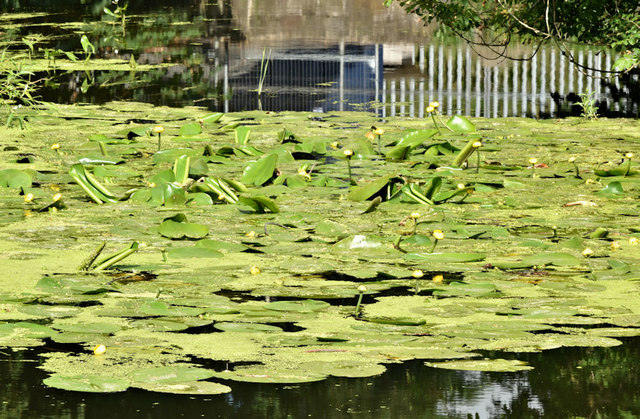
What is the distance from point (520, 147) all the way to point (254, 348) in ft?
12.5

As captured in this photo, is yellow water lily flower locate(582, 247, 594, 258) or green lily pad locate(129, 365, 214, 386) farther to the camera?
yellow water lily flower locate(582, 247, 594, 258)

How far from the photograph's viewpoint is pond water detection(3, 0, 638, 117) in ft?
29.0

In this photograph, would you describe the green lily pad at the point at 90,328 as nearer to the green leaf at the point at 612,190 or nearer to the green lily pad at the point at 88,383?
the green lily pad at the point at 88,383

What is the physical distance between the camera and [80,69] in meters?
10.6

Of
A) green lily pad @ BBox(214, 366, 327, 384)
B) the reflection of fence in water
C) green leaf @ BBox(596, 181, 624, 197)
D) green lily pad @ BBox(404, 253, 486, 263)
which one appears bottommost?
green lily pad @ BBox(214, 366, 327, 384)

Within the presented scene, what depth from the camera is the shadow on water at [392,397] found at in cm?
289

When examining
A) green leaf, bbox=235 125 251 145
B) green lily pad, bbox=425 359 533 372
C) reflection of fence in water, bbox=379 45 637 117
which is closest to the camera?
green lily pad, bbox=425 359 533 372

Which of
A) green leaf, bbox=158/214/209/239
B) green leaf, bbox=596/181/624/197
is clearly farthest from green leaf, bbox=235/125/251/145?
green leaf, bbox=596/181/624/197

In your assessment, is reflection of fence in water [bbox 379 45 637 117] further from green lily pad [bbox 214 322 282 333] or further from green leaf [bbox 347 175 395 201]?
green lily pad [bbox 214 322 282 333]

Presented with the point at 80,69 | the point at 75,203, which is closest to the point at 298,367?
the point at 75,203

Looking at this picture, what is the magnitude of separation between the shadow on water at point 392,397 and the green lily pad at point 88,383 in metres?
0.02

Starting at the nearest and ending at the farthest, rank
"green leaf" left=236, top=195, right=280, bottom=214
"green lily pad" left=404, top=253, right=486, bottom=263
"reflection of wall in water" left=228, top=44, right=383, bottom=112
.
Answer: "green lily pad" left=404, top=253, right=486, bottom=263 < "green leaf" left=236, top=195, right=280, bottom=214 < "reflection of wall in water" left=228, top=44, right=383, bottom=112

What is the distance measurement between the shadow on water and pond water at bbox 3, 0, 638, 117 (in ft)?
17.2

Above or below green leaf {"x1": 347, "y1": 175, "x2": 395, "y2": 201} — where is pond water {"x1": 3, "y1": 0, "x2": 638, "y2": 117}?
above
